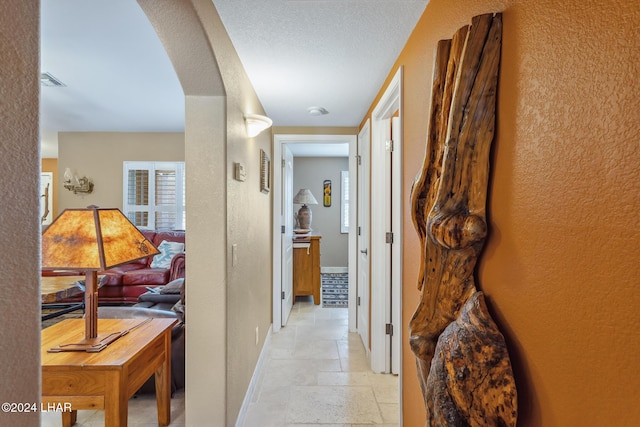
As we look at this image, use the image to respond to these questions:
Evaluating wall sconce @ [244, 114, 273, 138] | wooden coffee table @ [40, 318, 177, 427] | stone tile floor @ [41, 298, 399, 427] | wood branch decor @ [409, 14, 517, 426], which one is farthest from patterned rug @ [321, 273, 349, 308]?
wood branch decor @ [409, 14, 517, 426]

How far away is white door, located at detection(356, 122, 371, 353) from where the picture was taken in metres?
2.95

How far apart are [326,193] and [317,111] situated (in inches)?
149

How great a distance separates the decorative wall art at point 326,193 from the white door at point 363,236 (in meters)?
3.24

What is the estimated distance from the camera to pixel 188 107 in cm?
159

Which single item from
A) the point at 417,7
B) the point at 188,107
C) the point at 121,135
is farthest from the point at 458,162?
the point at 121,135

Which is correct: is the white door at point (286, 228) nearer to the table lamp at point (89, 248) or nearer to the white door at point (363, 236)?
the white door at point (363, 236)

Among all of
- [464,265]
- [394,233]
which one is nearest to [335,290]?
[394,233]

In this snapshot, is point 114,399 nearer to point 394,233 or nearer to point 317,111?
point 394,233

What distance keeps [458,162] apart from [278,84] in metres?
1.76

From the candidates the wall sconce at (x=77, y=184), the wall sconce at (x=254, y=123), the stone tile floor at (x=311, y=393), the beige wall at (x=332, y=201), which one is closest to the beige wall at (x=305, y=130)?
the wall sconce at (x=254, y=123)

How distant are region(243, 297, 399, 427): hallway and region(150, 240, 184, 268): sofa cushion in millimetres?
1924

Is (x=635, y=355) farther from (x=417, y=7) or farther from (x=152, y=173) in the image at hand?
(x=152, y=173)

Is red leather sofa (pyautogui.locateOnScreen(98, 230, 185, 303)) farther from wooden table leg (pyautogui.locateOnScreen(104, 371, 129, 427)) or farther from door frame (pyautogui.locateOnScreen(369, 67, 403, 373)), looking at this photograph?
wooden table leg (pyautogui.locateOnScreen(104, 371, 129, 427))

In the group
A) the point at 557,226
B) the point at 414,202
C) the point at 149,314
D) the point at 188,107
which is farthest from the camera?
the point at 149,314
